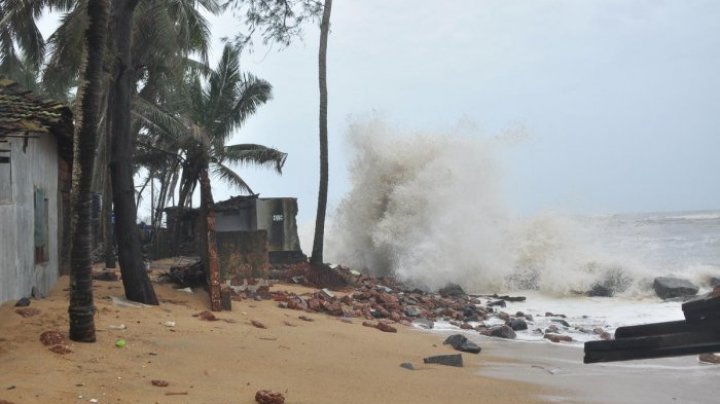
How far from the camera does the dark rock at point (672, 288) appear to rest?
52.9ft

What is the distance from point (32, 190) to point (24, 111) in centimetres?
278

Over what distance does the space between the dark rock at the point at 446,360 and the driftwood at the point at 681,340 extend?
453cm

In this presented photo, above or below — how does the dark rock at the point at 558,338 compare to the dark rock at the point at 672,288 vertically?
below

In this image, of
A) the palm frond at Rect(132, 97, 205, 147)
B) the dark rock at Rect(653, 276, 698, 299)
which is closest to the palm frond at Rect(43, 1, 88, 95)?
the palm frond at Rect(132, 97, 205, 147)

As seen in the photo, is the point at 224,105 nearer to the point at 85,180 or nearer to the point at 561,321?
the point at 561,321

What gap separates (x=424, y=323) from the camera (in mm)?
11641

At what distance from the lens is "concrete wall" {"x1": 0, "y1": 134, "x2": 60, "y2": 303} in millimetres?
7566

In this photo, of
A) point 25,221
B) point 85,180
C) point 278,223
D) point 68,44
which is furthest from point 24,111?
point 278,223

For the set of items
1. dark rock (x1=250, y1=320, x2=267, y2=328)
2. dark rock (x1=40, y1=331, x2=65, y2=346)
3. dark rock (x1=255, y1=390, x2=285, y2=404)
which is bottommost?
dark rock (x1=255, y1=390, x2=285, y2=404)

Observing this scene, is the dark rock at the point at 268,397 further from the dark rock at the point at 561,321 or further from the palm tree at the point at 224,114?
the palm tree at the point at 224,114

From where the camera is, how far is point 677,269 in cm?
2128

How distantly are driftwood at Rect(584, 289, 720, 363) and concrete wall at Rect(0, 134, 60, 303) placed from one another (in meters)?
6.18

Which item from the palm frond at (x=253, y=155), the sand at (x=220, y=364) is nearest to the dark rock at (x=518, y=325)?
the sand at (x=220, y=364)

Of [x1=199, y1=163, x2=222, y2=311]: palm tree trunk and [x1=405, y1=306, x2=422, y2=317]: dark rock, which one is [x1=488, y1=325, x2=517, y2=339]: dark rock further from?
[x1=199, y1=163, x2=222, y2=311]: palm tree trunk
